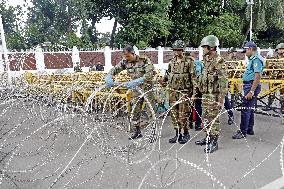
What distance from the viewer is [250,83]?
19.3 feet

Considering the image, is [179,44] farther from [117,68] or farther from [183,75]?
[117,68]

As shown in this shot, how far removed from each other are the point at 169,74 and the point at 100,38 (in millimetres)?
22199

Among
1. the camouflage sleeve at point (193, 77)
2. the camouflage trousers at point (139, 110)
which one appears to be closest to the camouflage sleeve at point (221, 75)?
the camouflage sleeve at point (193, 77)

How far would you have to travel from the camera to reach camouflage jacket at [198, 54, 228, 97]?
17.0ft

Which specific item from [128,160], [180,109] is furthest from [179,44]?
[128,160]

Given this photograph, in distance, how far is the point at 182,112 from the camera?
18.1 ft

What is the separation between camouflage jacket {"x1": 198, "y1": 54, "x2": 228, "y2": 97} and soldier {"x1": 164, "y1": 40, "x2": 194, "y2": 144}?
1.16ft

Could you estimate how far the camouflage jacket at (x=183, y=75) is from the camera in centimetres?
554

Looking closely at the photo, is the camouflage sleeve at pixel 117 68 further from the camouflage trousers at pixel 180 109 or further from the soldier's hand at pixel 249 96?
the soldier's hand at pixel 249 96

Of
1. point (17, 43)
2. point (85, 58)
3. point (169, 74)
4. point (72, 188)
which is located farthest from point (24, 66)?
point (72, 188)

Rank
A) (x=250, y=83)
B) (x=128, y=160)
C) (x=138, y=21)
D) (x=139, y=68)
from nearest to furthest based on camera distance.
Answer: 1. (x=128, y=160)
2. (x=139, y=68)
3. (x=250, y=83)
4. (x=138, y=21)

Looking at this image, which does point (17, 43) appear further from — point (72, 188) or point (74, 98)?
point (72, 188)

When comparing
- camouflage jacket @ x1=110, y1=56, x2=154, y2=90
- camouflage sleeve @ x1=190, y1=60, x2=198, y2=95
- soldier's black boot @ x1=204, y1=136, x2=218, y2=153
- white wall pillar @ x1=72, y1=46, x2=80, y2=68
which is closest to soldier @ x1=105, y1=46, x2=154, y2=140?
camouflage jacket @ x1=110, y1=56, x2=154, y2=90

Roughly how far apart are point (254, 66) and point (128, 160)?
259 centimetres
